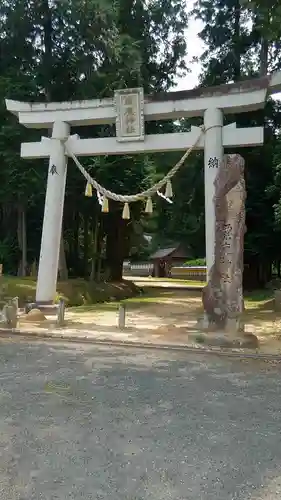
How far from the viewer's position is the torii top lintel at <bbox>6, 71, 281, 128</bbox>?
35.3 feet

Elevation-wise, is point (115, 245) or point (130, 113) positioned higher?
point (130, 113)

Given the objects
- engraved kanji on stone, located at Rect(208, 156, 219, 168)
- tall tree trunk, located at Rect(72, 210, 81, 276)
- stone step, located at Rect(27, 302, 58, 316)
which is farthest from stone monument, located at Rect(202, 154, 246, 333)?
tall tree trunk, located at Rect(72, 210, 81, 276)

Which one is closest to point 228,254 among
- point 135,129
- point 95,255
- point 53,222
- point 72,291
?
point 135,129

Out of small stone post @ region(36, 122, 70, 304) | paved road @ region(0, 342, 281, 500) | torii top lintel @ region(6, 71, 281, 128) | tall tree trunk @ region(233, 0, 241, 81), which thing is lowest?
paved road @ region(0, 342, 281, 500)

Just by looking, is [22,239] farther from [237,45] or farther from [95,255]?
[237,45]

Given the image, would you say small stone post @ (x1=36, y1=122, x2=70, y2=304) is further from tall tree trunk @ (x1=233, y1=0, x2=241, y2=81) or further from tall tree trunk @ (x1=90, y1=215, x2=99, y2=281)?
tall tree trunk @ (x1=233, y1=0, x2=241, y2=81)

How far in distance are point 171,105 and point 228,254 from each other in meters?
4.61

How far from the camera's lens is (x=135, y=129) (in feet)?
37.8

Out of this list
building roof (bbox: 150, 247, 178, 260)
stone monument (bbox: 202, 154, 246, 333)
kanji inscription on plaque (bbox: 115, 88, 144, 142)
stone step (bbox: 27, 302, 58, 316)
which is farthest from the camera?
building roof (bbox: 150, 247, 178, 260)

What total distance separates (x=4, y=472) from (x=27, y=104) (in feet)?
35.3

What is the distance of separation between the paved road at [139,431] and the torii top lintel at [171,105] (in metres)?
6.57

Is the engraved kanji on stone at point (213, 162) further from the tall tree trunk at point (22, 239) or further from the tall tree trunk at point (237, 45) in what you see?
the tall tree trunk at point (237, 45)

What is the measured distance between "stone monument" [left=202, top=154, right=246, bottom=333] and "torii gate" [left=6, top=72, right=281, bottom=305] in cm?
190

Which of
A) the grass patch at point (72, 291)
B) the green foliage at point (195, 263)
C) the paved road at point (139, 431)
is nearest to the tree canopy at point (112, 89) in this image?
the grass patch at point (72, 291)
